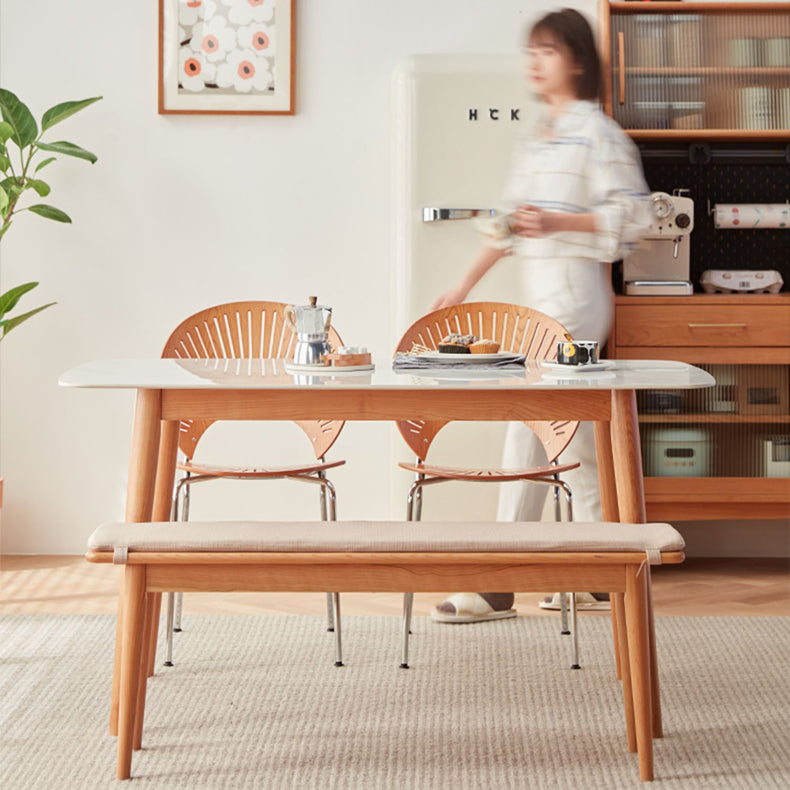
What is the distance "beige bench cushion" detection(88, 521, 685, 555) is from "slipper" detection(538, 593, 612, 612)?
4.17 feet

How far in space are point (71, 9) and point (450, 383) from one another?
96.3 inches

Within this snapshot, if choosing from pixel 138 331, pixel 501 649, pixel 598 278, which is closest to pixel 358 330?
pixel 138 331

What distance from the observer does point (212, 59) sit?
3654mm

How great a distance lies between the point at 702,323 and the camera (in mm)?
3373

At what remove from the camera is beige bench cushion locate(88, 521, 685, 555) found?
5.88 ft

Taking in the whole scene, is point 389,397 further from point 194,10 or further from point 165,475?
point 194,10

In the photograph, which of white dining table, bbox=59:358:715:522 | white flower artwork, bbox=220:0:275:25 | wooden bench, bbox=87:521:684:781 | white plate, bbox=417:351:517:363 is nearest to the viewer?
wooden bench, bbox=87:521:684:781

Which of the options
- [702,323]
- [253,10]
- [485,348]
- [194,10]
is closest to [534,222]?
[485,348]

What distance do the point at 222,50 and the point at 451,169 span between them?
90 cm

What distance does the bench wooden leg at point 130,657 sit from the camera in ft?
6.00

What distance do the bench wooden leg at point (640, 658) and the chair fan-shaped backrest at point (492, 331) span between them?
3.11 feet

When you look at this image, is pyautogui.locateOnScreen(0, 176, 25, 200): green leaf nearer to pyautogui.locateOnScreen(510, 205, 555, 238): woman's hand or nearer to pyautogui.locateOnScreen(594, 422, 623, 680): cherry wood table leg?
pyautogui.locateOnScreen(510, 205, 555, 238): woman's hand

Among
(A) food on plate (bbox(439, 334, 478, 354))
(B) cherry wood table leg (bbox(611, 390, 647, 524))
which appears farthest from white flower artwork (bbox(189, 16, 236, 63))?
(B) cherry wood table leg (bbox(611, 390, 647, 524))

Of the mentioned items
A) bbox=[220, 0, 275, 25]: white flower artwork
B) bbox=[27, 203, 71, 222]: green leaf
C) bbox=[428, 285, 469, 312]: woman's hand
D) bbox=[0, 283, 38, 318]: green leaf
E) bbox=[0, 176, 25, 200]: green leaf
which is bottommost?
bbox=[428, 285, 469, 312]: woman's hand
